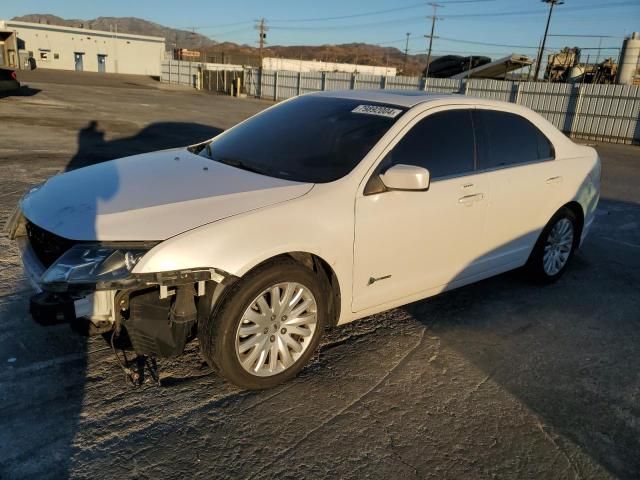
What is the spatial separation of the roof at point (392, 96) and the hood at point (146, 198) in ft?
3.77

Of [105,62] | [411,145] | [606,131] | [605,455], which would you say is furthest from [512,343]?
[105,62]

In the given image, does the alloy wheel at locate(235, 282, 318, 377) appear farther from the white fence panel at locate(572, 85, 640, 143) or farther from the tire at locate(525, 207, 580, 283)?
the white fence panel at locate(572, 85, 640, 143)

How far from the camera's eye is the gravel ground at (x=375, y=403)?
8.21ft

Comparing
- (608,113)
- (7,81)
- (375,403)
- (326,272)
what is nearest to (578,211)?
(326,272)

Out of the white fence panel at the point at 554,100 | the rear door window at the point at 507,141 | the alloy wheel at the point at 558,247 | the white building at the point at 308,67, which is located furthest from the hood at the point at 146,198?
the white building at the point at 308,67

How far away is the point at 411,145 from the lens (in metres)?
3.54

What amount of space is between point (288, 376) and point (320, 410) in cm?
32

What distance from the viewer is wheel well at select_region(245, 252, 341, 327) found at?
121 inches

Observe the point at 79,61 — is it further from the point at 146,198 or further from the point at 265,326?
the point at 265,326

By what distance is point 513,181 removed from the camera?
163 inches

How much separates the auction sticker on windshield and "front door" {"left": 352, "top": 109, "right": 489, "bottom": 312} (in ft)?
0.54

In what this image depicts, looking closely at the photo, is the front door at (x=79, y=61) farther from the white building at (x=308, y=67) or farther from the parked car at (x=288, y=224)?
the parked car at (x=288, y=224)

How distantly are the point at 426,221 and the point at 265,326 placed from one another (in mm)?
1307

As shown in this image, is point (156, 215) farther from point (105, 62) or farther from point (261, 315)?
point (105, 62)
